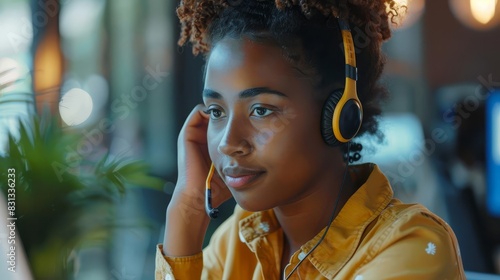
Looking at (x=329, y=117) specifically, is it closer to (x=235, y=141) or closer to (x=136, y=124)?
(x=235, y=141)

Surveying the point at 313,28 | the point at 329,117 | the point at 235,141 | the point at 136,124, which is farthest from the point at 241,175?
the point at 136,124

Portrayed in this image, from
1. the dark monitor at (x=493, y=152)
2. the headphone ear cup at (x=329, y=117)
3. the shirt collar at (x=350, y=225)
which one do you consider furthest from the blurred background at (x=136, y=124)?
the headphone ear cup at (x=329, y=117)

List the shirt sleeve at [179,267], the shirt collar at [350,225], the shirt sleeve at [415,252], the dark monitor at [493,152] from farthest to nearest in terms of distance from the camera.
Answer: the dark monitor at [493,152]
the shirt sleeve at [179,267]
the shirt collar at [350,225]
the shirt sleeve at [415,252]

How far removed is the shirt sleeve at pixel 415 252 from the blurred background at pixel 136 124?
10.7 inches

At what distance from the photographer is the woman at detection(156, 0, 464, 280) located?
1.02m

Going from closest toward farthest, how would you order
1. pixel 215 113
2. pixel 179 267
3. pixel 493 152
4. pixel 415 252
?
pixel 415 252 → pixel 215 113 → pixel 179 267 → pixel 493 152

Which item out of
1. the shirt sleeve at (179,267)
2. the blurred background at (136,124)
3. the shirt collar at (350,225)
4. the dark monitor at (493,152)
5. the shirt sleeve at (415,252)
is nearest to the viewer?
the shirt sleeve at (415,252)

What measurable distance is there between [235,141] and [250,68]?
0.12 metres

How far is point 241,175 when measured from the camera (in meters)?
1.04

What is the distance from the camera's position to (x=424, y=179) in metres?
2.81

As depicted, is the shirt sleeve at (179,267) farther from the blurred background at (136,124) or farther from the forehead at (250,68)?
the forehead at (250,68)

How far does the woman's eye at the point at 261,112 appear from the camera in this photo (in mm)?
1033

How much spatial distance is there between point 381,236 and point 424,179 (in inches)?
72.9

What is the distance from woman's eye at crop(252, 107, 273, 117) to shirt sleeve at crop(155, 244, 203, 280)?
0.36 metres
